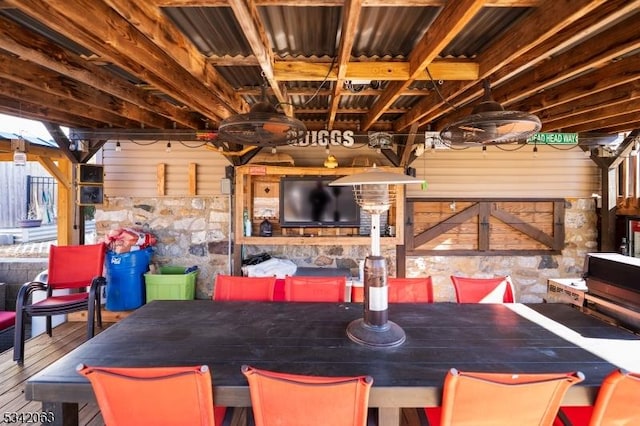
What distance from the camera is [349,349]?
1.71 meters

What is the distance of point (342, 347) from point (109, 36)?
7.62 ft

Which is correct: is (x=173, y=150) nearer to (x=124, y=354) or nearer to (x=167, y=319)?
(x=167, y=319)

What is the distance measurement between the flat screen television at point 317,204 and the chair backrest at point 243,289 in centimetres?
178

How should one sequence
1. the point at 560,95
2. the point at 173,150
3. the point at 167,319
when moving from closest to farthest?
the point at 167,319, the point at 560,95, the point at 173,150

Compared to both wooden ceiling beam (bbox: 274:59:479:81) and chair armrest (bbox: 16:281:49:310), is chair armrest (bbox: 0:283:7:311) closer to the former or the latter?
chair armrest (bbox: 16:281:49:310)

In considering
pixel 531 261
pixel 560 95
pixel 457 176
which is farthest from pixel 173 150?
pixel 531 261

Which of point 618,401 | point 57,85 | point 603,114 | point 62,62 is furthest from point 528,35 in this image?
point 57,85

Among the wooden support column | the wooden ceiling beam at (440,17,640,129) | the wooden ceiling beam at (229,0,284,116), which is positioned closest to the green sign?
the wooden ceiling beam at (440,17,640,129)

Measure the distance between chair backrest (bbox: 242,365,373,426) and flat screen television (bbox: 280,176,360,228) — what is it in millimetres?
3313

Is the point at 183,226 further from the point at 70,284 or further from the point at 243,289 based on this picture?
the point at 243,289

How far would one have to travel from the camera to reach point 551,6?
1658 millimetres

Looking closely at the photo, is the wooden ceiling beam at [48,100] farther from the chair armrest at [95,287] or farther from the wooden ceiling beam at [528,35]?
the wooden ceiling beam at [528,35]

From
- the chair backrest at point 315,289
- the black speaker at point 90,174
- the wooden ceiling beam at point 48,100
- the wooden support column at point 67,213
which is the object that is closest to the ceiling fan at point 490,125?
the chair backrest at point 315,289

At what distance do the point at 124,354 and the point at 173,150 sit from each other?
3792mm
